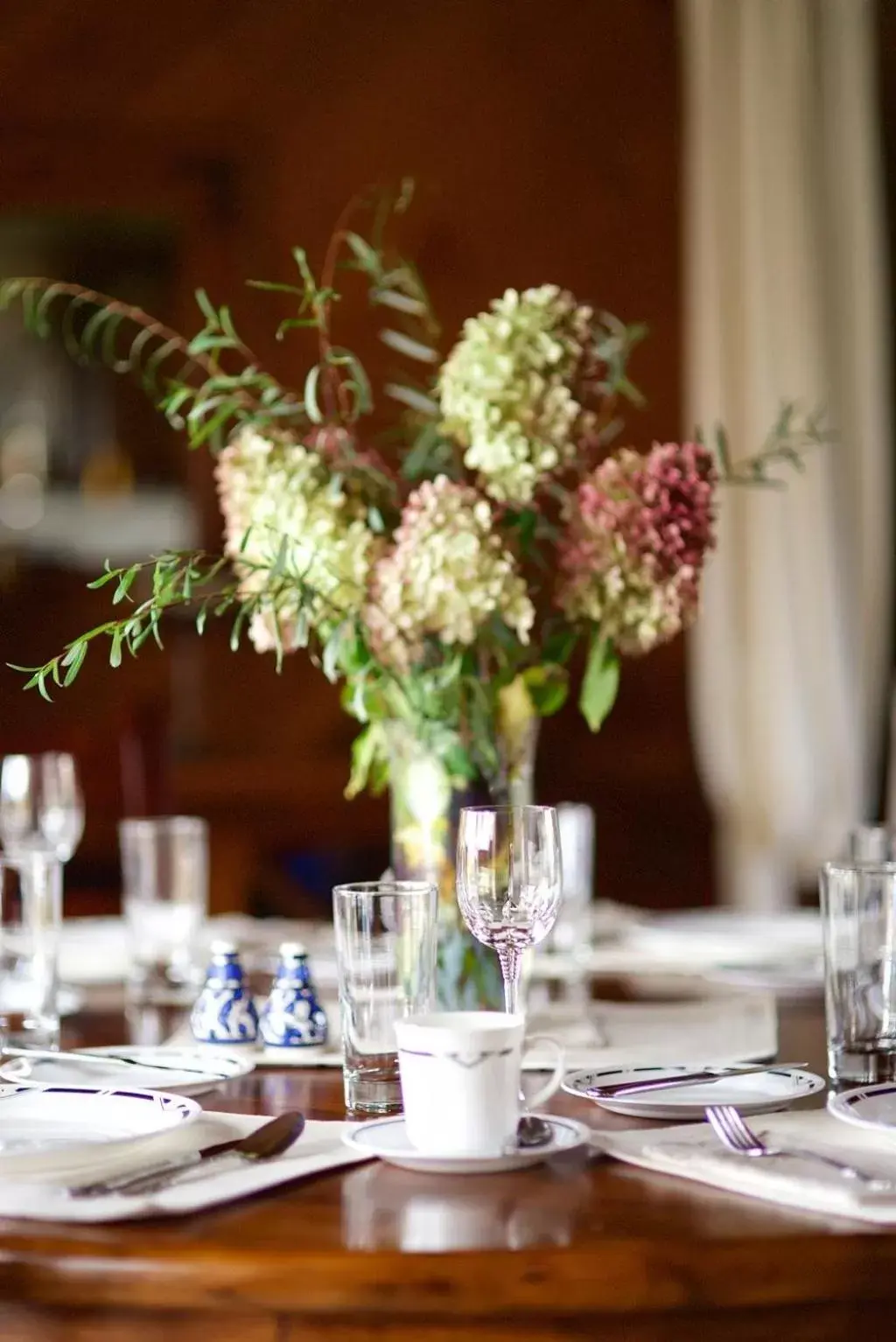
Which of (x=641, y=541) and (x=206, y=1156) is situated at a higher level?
(x=641, y=541)

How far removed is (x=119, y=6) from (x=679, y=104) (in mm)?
1362

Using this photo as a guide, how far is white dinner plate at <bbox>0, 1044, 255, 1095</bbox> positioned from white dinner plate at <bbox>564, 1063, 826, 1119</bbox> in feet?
0.90

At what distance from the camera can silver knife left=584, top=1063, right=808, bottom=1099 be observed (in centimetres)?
124

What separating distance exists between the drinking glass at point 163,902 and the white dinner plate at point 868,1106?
2.67 feet

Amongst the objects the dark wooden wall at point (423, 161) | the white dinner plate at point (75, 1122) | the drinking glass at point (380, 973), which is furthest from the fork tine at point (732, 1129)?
the dark wooden wall at point (423, 161)

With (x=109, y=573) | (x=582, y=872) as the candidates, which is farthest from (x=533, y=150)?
(x=109, y=573)

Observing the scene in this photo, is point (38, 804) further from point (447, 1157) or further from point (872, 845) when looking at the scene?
point (447, 1157)

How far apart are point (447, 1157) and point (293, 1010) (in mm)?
432

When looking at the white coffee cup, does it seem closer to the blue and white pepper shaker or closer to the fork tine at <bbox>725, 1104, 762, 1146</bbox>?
the fork tine at <bbox>725, 1104, 762, 1146</bbox>

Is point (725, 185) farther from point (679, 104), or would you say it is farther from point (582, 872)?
point (582, 872)

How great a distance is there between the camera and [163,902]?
5.93ft

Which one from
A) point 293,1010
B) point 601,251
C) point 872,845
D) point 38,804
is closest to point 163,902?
point 38,804

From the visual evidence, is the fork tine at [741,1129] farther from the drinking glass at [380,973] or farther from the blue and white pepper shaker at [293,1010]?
the blue and white pepper shaker at [293,1010]

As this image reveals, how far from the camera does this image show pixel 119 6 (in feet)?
13.2
